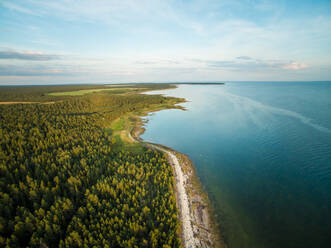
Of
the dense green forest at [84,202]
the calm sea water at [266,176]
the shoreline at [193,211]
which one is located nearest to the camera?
the dense green forest at [84,202]

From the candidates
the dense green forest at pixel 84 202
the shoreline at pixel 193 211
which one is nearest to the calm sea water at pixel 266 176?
the shoreline at pixel 193 211

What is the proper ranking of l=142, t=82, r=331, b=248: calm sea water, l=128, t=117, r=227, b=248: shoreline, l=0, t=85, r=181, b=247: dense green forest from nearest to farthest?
l=0, t=85, r=181, b=247: dense green forest → l=128, t=117, r=227, b=248: shoreline → l=142, t=82, r=331, b=248: calm sea water

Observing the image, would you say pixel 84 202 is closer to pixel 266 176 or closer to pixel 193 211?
pixel 193 211

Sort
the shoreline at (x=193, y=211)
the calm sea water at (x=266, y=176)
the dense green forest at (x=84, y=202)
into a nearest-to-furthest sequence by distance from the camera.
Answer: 1. the dense green forest at (x=84, y=202)
2. the shoreline at (x=193, y=211)
3. the calm sea water at (x=266, y=176)

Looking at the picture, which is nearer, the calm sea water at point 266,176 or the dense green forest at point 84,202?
the dense green forest at point 84,202

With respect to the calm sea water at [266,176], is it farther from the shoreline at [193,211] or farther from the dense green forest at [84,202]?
the dense green forest at [84,202]

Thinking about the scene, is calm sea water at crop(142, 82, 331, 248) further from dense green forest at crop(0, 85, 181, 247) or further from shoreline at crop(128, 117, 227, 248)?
dense green forest at crop(0, 85, 181, 247)

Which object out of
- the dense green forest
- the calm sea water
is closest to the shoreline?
the calm sea water

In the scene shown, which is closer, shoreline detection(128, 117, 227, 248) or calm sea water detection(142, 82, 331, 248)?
shoreline detection(128, 117, 227, 248)

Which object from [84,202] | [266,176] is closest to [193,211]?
[84,202]

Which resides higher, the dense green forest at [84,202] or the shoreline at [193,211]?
the dense green forest at [84,202]
